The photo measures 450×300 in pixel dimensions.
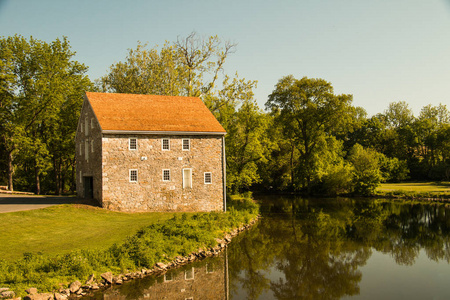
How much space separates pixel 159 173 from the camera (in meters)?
28.3

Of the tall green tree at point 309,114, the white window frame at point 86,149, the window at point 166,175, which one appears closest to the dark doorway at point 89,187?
the white window frame at point 86,149

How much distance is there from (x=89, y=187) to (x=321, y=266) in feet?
67.0

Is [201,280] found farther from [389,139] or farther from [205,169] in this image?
[389,139]

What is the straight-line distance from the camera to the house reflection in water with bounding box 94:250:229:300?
14.5 m

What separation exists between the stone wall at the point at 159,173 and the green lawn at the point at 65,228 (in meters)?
1.30

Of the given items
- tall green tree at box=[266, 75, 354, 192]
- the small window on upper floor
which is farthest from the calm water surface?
tall green tree at box=[266, 75, 354, 192]

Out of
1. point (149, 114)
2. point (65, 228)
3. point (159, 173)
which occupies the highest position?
point (149, 114)

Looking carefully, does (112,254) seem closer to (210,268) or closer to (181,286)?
(181,286)

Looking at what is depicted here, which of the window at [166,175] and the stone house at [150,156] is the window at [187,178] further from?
the window at [166,175]

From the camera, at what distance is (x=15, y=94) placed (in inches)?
1625

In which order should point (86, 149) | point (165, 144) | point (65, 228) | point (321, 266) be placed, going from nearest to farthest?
point (321, 266) → point (65, 228) → point (165, 144) → point (86, 149)

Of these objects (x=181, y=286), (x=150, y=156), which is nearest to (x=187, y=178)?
(x=150, y=156)

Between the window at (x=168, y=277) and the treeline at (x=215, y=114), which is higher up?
the treeline at (x=215, y=114)

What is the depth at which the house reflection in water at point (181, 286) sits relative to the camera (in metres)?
14.5
